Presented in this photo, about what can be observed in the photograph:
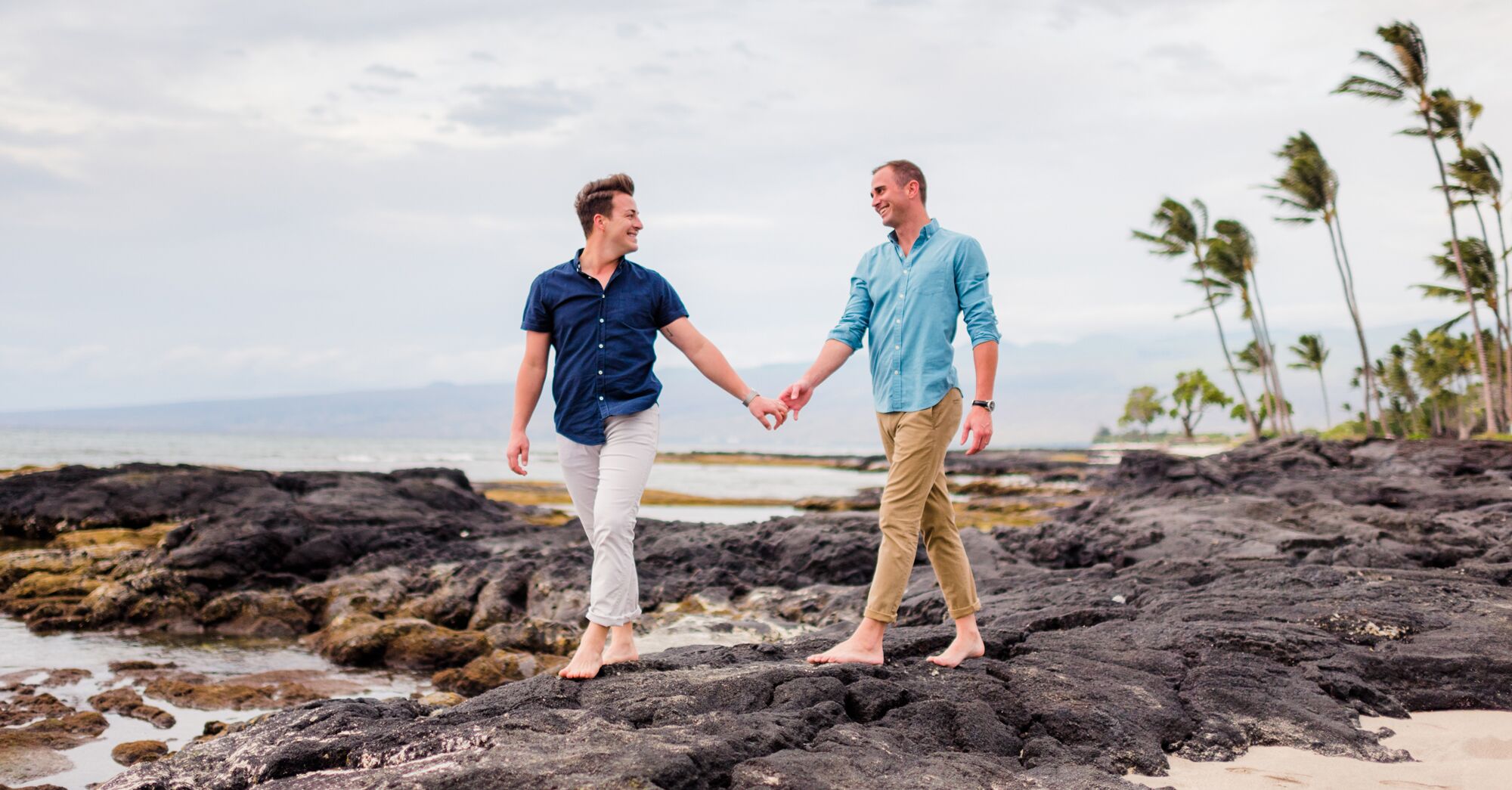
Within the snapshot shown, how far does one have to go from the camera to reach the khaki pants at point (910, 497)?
4.22 metres

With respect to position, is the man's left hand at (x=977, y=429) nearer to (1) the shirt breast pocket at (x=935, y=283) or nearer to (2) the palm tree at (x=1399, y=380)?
(1) the shirt breast pocket at (x=935, y=283)

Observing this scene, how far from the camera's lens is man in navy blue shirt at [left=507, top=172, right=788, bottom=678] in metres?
4.32

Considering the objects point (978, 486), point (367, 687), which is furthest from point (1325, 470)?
point (367, 687)

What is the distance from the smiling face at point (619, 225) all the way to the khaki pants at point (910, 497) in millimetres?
1357

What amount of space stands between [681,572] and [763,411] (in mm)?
7001

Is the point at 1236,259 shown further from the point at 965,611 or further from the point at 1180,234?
the point at 965,611

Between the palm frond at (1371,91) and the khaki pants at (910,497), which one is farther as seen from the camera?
the palm frond at (1371,91)

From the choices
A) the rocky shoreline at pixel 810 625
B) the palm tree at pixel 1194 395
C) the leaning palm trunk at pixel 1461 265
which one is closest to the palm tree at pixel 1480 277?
the leaning palm trunk at pixel 1461 265

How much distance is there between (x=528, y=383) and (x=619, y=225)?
0.82 m

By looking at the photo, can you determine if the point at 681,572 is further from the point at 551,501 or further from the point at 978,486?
the point at 978,486

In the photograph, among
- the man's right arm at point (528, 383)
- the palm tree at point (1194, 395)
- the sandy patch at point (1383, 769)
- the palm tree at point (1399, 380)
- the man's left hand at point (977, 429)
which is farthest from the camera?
the palm tree at point (1194, 395)

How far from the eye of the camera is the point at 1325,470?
24.2m

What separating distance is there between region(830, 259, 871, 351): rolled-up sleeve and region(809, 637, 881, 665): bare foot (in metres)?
1.34

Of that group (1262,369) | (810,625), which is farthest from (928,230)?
(1262,369)
